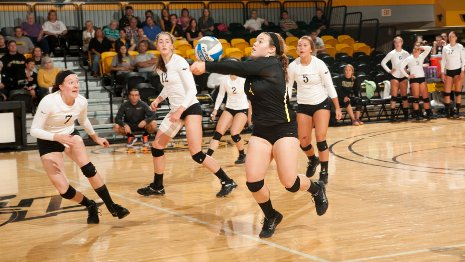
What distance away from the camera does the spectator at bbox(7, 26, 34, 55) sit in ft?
63.0

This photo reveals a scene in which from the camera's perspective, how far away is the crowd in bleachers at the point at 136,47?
58.4 feet

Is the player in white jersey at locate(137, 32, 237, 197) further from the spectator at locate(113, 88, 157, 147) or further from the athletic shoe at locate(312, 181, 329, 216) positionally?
the spectator at locate(113, 88, 157, 147)

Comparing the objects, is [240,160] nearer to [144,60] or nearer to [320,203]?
[320,203]

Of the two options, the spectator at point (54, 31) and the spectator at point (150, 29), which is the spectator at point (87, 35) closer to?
the spectator at point (54, 31)

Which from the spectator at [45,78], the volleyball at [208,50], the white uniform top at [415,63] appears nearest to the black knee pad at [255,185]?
the volleyball at [208,50]

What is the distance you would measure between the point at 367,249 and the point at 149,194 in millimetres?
4144

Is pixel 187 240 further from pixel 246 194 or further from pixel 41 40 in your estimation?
pixel 41 40

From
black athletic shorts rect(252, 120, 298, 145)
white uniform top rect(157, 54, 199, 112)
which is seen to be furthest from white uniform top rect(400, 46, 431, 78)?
black athletic shorts rect(252, 120, 298, 145)

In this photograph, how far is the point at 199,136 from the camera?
31.1 feet

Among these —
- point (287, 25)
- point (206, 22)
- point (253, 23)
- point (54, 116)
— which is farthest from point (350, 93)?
point (54, 116)

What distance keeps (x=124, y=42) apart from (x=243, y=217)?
1259cm

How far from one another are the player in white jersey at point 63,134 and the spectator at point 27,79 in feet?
32.2

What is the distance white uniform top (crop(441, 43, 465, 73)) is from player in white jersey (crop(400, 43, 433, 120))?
660mm

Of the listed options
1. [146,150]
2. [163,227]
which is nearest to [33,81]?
[146,150]
